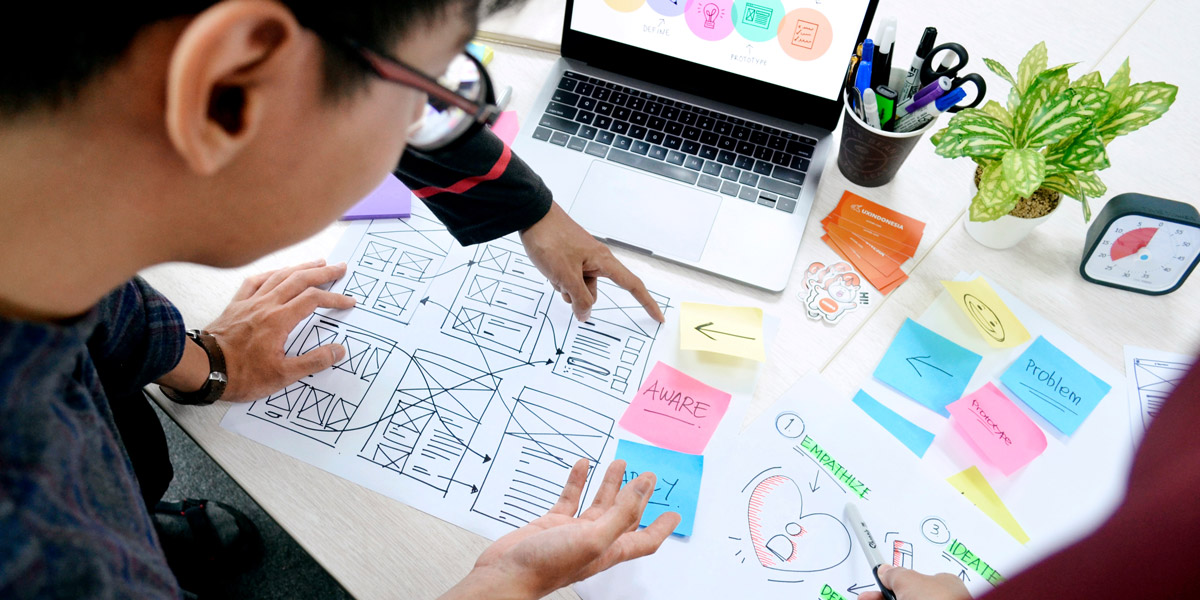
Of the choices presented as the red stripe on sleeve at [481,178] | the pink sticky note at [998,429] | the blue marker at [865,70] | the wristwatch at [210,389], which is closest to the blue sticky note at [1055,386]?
the pink sticky note at [998,429]

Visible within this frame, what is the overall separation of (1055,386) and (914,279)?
177 millimetres

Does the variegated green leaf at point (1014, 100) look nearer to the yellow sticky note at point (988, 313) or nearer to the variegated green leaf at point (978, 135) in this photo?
the variegated green leaf at point (978, 135)

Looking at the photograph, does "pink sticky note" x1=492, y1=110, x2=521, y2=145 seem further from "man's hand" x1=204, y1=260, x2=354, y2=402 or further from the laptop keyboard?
"man's hand" x1=204, y1=260, x2=354, y2=402

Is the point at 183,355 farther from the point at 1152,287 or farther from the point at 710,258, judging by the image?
the point at 1152,287

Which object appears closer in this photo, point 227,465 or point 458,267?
point 227,465

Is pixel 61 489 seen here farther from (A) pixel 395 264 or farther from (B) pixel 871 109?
(B) pixel 871 109

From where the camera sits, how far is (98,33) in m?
0.32

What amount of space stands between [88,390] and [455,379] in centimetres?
31

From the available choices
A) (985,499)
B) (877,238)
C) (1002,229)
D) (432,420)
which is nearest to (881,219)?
(877,238)

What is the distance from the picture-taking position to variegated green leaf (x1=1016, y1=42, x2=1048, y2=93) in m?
0.76

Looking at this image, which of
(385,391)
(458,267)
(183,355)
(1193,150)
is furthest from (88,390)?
(1193,150)

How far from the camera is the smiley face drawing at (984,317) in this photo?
81 centimetres

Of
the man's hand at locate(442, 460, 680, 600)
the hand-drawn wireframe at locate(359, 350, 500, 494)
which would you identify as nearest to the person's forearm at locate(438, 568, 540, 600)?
the man's hand at locate(442, 460, 680, 600)

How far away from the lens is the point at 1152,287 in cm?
83
